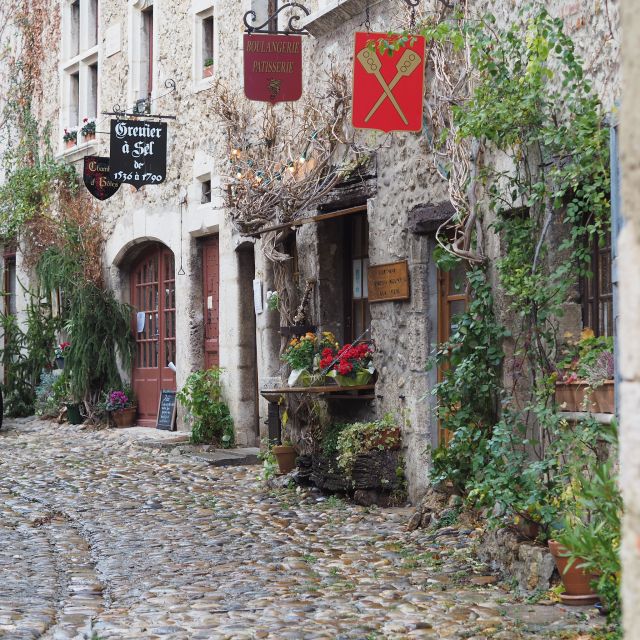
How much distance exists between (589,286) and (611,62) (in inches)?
48.0

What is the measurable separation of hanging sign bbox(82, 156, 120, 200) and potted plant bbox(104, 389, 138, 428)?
2.49m

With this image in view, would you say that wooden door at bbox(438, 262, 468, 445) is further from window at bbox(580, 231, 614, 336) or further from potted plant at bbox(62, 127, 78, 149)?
potted plant at bbox(62, 127, 78, 149)

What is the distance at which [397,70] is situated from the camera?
7.39 m

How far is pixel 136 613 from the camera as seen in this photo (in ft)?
16.7

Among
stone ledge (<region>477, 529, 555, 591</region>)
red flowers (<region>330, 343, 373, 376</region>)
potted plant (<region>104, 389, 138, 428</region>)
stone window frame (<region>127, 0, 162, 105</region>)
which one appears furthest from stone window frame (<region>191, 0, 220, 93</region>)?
stone ledge (<region>477, 529, 555, 591</region>)

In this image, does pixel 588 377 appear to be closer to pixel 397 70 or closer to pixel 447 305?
pixel 447 305

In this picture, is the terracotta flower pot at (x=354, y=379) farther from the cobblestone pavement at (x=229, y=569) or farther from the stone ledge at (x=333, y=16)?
the stone ledge at (x=333, y=16)

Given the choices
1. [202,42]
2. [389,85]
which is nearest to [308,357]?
[389,85]

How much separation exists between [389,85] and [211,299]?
225 inches

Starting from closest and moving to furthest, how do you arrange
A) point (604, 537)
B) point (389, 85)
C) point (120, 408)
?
point (604, 537), point (389, 85), point (120, 408)

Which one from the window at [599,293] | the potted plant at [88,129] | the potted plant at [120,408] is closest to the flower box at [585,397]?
the window at [599,293]

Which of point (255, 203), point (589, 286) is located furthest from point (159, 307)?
point (589, 286)

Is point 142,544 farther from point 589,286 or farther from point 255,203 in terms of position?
point 255,203

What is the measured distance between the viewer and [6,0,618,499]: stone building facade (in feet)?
26.8
